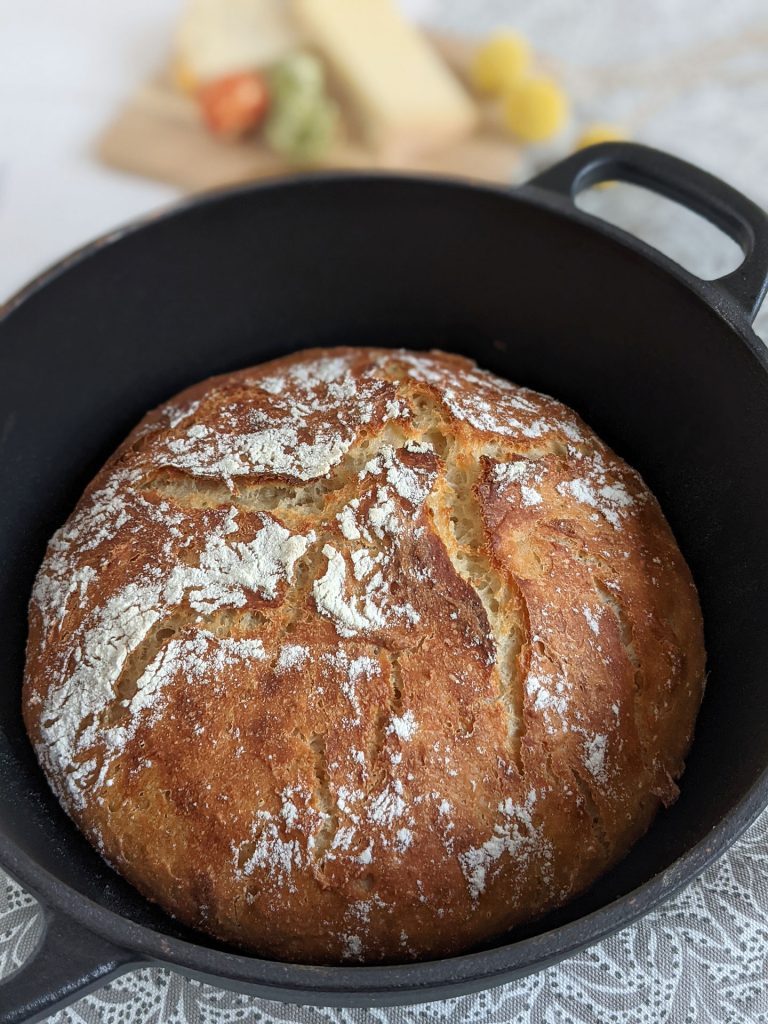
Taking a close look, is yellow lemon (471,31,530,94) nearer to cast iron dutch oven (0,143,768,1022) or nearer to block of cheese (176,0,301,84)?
block of cheese (176,0,301,84)

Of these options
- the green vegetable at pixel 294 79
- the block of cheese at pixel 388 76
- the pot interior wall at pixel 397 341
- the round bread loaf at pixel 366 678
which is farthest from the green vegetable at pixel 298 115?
the round bread loaf at pixel 366 678

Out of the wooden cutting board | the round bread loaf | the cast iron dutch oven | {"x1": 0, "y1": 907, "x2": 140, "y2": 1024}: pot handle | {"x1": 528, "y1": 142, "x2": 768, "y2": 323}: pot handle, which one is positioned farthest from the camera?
the wooden cutting board

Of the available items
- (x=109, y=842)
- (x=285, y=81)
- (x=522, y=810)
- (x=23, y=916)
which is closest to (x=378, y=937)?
(x=522, y=810)

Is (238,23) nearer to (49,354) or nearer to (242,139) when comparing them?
(242,139)

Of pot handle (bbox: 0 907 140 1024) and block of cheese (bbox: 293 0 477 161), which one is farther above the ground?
block of cheese (bbox: 293 0 477 161)

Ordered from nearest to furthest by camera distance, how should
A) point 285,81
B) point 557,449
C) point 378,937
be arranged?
point 378,937, point 557,449, point 285,81

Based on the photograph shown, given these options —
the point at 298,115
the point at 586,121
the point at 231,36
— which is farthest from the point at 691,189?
the point at 231,36

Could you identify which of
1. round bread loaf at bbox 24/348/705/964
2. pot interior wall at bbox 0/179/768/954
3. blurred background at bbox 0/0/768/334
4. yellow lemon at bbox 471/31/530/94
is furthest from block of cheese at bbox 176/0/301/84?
round bread loaf at bbox 24/348/705/964
